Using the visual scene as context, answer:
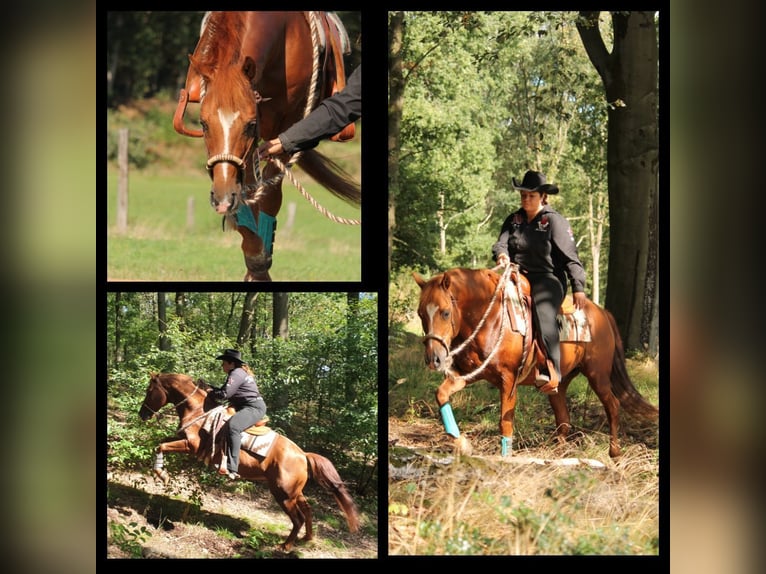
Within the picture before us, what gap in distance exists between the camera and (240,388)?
8.01m

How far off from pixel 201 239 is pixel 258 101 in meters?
1.06

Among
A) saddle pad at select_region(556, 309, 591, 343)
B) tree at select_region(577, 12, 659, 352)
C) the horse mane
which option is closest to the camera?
the horse mane

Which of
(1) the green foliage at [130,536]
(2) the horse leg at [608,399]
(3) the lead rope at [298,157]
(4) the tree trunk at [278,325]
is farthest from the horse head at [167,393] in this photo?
(2) the horse leg at [608,399]

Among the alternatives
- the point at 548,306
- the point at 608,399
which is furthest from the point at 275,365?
the point at 608,399

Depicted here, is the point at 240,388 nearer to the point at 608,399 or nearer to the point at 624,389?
the point at 608,399

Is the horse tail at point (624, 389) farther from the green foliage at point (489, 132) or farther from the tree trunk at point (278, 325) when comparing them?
the tree trunk at point (278, 325)

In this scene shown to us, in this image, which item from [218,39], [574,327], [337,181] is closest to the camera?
[218,39]

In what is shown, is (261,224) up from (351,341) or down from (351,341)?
up

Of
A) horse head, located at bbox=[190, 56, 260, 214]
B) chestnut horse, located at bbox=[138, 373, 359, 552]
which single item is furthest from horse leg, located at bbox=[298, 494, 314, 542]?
horse head, located at bbox=[190, 56, 260, 214]

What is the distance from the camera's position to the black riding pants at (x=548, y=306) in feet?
26.8

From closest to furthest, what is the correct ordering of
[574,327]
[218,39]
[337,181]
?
[218,39], [337,181], [574,327]

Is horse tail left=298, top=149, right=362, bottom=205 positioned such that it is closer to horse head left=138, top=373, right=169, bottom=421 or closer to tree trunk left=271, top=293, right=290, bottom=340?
tree trunk left=271, top=293, right=290, bottom=340

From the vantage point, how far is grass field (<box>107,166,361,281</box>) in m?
8.02
